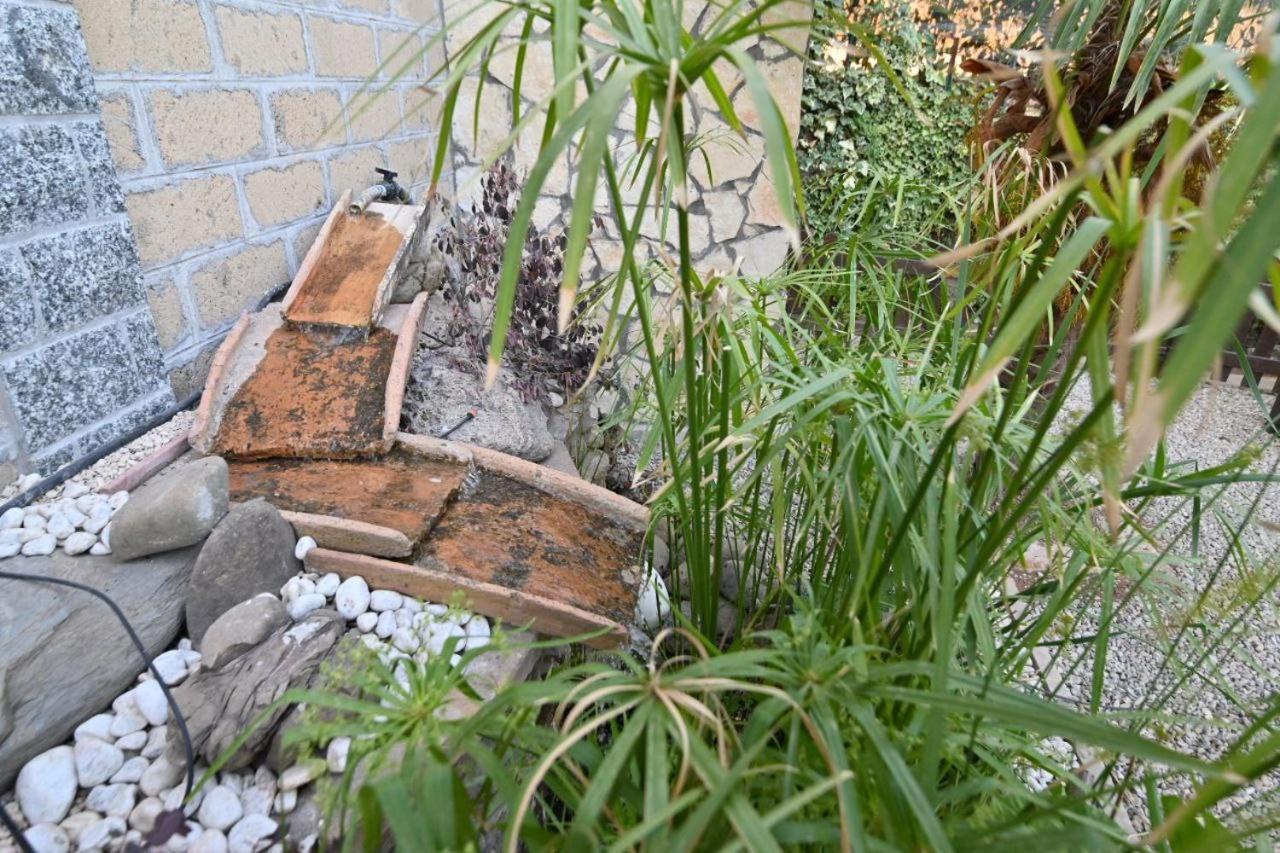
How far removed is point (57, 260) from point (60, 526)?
54 centimetres

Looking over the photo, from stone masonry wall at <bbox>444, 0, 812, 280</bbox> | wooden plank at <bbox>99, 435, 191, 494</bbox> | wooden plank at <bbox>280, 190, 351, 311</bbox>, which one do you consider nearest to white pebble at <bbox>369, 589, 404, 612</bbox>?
wooden plank at <bbox>99, 435, 191, 494</bbox>

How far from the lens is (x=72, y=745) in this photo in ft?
3.38

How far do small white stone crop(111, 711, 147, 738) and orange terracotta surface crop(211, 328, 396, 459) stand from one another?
0.66m

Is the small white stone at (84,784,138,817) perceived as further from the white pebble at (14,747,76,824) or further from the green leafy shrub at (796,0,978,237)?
the green leafy shrub at (796,0,978,237)

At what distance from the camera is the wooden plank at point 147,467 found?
142 cm

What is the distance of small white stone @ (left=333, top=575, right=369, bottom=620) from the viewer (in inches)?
48.5

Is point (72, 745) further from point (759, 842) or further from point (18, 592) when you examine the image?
point (759, 842)

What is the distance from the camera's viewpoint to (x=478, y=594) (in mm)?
1242

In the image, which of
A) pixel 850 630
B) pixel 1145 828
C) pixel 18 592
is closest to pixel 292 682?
pixel 18 592

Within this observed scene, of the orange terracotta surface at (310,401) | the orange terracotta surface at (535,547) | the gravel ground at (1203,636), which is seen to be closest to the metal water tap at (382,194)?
the orange terracotta surface at (310,401)

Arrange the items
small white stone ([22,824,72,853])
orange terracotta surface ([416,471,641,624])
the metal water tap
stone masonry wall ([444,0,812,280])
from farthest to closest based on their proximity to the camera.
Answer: stone masonry wall ([444,0,812,280])
the metal water tap
orange terracotta surface ([416,471,641,624])
small white stone ([22,824,72,853])

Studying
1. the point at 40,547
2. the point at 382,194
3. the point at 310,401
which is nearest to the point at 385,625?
the point at 40,547

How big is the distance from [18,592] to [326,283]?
113cm

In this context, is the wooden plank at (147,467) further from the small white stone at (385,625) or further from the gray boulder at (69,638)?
the small white stone at (385,625)
